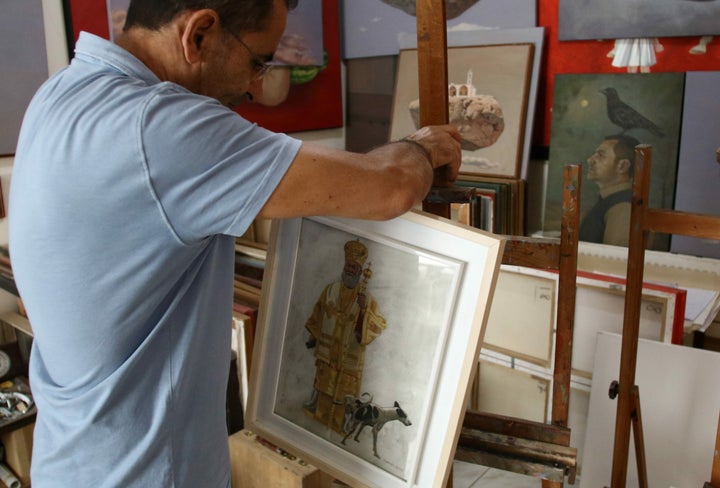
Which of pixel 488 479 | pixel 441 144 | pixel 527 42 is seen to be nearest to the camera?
pixel 441 144

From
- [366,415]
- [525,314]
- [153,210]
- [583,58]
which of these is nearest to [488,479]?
[525,314]

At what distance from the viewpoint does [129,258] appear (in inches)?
34.4

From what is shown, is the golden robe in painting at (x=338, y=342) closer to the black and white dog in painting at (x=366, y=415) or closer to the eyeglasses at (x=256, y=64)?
the black and white dog in painting at (x=366, y=415)

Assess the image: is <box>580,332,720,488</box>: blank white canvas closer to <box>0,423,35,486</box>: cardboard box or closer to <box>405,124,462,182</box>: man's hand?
<box>405,124,462,182</box>: man's hand

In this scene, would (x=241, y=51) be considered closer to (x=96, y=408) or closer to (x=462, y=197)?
(x=462, y=197)

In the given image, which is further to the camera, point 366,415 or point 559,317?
point 559,317

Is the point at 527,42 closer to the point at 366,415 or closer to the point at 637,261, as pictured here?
the point at 637,261

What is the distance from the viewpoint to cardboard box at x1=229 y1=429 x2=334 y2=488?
199cm

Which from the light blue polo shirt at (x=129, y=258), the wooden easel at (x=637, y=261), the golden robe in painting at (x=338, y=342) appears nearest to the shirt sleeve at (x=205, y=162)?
the light blue polo shirt at (x=129, y=258)

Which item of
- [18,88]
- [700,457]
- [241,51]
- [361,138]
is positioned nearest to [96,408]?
[241,51]

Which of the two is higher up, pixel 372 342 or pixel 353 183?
pixel 353 183

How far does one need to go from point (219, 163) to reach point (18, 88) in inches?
70.1

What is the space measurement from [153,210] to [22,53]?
1.76 m

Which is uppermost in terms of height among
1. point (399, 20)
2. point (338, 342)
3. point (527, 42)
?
point (399, 20)
